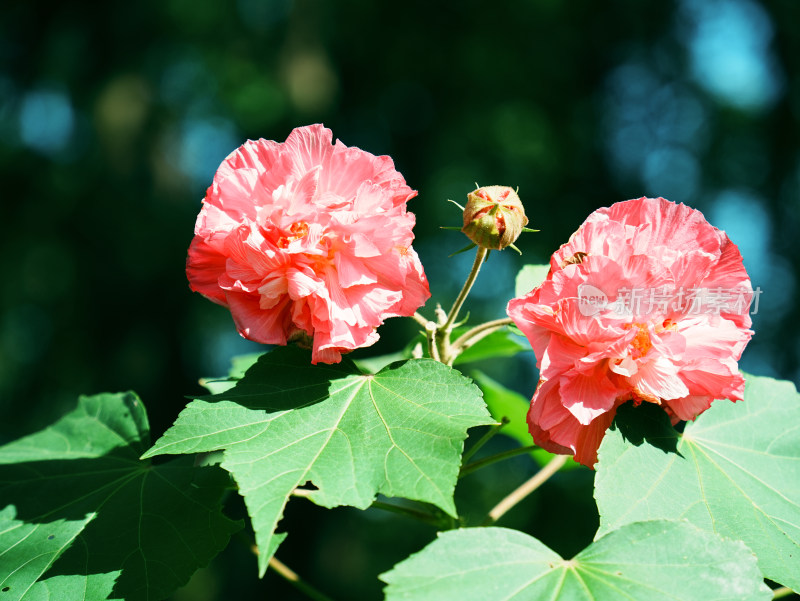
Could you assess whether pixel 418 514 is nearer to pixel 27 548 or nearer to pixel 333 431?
pixel 333 431

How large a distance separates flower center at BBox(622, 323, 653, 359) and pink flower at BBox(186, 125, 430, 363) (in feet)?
1.53

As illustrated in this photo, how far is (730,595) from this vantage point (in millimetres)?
1267

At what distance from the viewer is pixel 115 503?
1744mm

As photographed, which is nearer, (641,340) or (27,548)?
(641,340)

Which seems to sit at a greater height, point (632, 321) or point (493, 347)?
point (632, 321)

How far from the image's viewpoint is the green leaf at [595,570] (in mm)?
1270

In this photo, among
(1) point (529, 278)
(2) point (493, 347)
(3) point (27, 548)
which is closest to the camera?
(3) point (27, 548)

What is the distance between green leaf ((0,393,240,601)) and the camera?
153 cm

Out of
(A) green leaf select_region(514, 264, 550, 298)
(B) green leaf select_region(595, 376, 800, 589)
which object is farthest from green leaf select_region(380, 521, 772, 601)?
(A) green leaf select_region(514, 264, 550, 298)

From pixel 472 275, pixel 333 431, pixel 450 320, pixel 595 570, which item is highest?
pixel 472 275

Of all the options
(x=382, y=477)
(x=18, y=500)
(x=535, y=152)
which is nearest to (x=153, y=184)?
(x=535, y=152)

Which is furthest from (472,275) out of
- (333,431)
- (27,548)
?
(27,548)

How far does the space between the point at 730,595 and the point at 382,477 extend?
2.16 feet

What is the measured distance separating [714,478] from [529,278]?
2.45 feet
